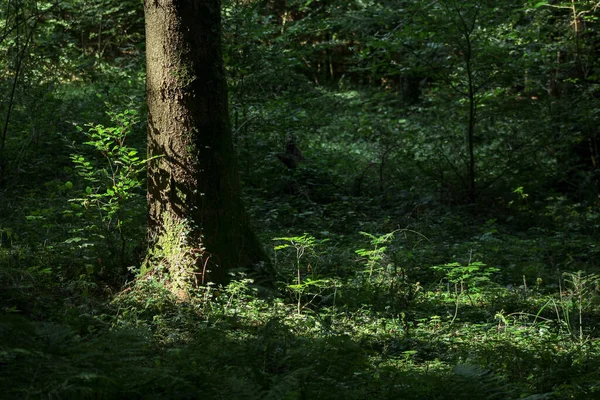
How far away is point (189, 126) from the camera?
5270 millimetres

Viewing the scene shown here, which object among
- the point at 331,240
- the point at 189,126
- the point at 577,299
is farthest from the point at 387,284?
the point at 189,126

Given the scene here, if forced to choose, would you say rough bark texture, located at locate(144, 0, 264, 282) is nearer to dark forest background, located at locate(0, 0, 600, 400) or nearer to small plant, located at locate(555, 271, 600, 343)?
dark forest background, located at locate(0, 0, 600, 400)

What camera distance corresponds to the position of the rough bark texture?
5.23 metres

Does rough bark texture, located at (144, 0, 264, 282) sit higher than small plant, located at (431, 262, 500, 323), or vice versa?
rough bark texture, located at (144, 0, 264, 282)

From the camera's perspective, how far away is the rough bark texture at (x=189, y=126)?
206 inches

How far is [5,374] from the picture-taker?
290 centimetres

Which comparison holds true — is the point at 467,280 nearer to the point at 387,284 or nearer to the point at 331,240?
the point at 387,284

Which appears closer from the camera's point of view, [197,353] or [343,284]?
[197,353]

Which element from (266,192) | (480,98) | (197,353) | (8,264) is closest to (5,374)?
(197,353)

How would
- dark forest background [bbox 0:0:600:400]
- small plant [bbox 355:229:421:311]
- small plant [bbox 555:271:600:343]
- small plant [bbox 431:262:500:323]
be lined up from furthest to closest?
small plant [bbox 431:262:500:323] < small plant [bbox 355:229:421:311] < small plant [bbox 555:271:600:343] < dark forest background [bbox 0:0:600:400]

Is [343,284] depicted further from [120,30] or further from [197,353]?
[120,30]

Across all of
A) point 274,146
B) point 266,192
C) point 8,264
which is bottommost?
point 8,264

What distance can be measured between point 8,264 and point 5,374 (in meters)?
2.78

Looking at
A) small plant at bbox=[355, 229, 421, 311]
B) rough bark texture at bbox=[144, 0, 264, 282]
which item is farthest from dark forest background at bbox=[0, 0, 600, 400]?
rough bark texture at bbox=[144, 0, 264, 282]
